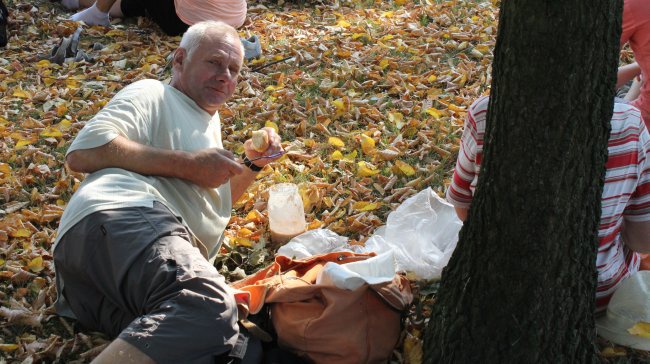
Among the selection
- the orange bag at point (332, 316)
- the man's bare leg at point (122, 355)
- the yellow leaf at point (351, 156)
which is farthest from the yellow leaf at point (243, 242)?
the man's bare leg at point (122, 355)

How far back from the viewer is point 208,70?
3.43 m

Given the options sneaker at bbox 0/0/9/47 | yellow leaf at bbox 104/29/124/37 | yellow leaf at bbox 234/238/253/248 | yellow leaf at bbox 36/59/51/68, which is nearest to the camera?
yellow leaf at bbox 234/238/253/248

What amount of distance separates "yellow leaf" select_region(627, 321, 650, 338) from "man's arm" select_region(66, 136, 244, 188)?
5.42 feet

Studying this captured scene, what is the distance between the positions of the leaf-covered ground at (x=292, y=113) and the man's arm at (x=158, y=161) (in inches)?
24.1

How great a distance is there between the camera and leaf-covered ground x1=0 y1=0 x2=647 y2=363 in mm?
3477

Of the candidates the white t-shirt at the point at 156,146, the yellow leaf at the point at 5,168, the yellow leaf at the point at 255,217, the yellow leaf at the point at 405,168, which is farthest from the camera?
the yellow leaf at the point at 5,168

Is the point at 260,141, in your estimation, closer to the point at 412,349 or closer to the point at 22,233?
the point at 412,349

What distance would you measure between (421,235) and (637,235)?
0.99m

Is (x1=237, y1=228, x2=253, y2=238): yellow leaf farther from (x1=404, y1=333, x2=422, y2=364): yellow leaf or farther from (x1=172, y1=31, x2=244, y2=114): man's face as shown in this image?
(x1=404, y1=333, x2=422, y2=364): yellow leaf

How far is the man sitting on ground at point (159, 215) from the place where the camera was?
2531mm

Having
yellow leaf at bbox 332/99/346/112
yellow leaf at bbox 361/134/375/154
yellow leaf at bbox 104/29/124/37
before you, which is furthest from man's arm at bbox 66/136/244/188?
yellow leaf at bbox 104/29/124/37

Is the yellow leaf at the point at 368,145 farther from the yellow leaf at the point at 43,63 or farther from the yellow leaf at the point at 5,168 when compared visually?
the yellow leaf at the point at 43,63

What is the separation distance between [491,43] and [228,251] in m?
3.32

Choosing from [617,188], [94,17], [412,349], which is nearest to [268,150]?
[412,349]
